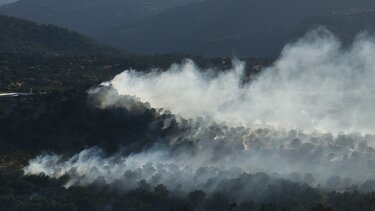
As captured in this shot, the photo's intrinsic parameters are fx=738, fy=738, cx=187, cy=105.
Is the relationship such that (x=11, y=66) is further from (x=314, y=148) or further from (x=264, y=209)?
(x=264, y=209)

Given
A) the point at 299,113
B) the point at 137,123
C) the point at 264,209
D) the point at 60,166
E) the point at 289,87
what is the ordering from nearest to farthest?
the point at 264,209 < the point at 60,166 < the point at 137,123 < the point at 299,113 < the point at 289,87

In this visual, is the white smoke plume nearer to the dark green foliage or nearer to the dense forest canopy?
the dense forest canopy

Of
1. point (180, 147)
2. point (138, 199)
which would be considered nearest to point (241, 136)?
point (180, 147)

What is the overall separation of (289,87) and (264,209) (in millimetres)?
72707

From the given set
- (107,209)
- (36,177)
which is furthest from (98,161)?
(107,209)

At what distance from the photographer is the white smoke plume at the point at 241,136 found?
241ft

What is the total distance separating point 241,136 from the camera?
86438mm

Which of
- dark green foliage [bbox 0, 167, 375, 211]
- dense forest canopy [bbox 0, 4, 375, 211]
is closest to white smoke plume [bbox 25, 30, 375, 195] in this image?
dense forest canopy [bbox 0, 4, 375, 211]

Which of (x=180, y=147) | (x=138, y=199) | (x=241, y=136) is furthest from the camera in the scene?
(x=241, y=136)

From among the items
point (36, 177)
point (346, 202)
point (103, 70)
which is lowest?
point (346, 202)

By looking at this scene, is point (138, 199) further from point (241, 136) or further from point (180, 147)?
point (241, 136)

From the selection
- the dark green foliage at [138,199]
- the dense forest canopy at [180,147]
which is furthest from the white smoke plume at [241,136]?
the dark green foliage at [138,199]

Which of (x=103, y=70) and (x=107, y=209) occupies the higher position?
(x=103, y=70)

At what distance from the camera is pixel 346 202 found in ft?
202
